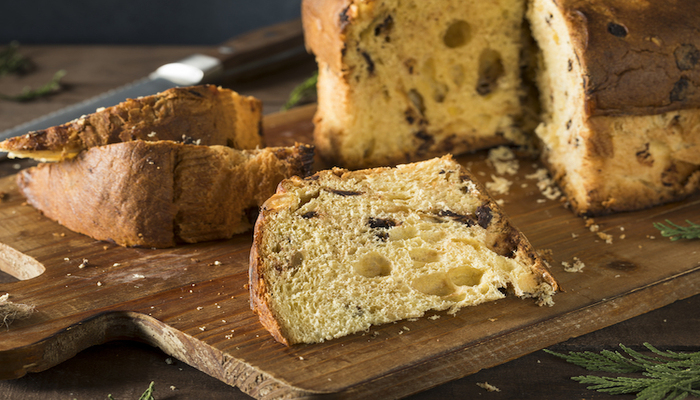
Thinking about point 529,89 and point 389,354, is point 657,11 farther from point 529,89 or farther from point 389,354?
point 389,354

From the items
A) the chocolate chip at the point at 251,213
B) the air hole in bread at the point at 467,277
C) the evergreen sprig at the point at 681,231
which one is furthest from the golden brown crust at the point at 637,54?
the chocolate chip at the point at 251,213

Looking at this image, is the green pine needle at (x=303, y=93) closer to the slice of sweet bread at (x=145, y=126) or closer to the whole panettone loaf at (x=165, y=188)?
the slice of sweet bread at (x=145, y=126)

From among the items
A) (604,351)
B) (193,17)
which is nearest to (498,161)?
(604,351)

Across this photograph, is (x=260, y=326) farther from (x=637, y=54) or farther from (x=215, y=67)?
(x=215, y=67)

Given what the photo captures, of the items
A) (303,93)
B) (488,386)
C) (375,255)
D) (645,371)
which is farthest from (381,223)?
(303,93)

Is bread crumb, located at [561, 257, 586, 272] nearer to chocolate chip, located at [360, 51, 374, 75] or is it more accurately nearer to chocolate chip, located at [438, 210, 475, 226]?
chocolate chip, located at [438, 210, 475, 226]

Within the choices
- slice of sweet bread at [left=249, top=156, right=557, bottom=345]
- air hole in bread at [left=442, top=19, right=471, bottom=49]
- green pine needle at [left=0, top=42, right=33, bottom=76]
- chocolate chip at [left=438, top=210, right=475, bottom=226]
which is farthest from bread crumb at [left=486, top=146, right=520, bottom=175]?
green pine needle at [left=0, top=42, right=33, bottom=76]
